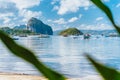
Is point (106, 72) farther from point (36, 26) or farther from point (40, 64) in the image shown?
point (36, 26)

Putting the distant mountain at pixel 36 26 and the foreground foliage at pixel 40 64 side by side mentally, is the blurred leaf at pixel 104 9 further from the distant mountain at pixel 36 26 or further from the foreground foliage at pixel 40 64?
the distant mountain at pixel 36 26

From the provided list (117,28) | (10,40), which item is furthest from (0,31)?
(117,28)

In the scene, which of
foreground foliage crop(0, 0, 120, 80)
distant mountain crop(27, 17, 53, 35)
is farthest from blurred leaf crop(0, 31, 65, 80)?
distant mountain crop(27, 17, 53, 35)

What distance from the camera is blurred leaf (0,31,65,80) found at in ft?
1.03

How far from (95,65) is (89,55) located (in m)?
0.03

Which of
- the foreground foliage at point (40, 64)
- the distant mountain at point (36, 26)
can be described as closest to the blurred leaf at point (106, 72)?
the foreground foliage at point (40, 64)

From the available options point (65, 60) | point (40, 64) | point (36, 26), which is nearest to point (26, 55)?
point (40, 64)

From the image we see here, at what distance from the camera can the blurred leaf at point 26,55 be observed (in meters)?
0.31

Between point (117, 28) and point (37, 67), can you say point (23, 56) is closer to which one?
point (37, 67)

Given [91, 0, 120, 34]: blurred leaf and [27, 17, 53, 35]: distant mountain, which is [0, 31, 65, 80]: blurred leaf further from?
[27, 17, 53, 35]: distant mountain

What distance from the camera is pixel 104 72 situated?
12.4 inches

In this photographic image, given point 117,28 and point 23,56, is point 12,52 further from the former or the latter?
point 117,28

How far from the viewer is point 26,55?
1.05 ft

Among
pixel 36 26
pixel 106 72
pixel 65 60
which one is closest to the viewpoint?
pixel 106 72
